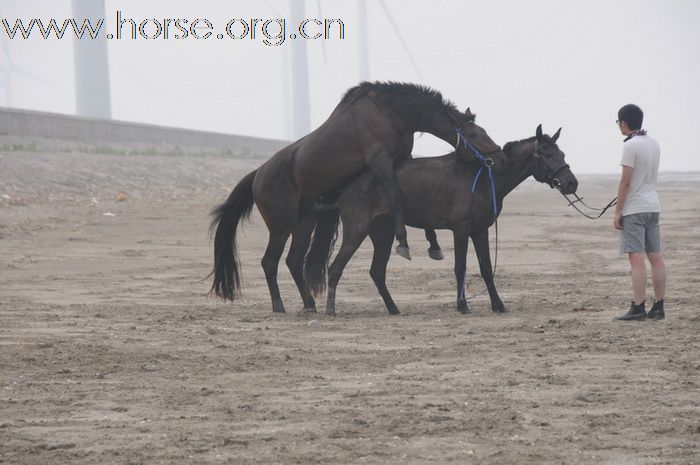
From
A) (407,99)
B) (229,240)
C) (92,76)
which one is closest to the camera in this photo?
(407,99)

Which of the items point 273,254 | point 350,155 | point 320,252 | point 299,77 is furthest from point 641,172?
point 299,77

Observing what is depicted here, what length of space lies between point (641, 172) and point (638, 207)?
251 millimetres

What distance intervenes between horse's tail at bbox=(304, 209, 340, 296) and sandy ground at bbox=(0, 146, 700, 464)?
15.7 inches

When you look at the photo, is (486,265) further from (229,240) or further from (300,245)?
(229,240)

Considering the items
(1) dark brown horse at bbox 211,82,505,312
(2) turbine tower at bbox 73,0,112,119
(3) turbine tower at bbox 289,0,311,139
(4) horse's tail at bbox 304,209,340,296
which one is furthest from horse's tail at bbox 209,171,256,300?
(3) turbine tower at bbox 289,0,311,139

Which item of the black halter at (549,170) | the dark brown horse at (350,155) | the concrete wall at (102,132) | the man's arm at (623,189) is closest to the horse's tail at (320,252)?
the dark brown horse at (350,155)

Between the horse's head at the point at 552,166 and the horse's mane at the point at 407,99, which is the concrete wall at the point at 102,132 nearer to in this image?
the horse's mane at the point at 407,99

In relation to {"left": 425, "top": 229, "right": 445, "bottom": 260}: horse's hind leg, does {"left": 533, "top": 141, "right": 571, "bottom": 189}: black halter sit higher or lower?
higher

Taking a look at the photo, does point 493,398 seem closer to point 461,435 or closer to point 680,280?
point 461,435

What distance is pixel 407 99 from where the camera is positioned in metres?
10.6

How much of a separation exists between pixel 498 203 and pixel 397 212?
→ 0.86 meters

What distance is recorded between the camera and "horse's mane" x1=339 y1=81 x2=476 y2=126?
34.7 feet

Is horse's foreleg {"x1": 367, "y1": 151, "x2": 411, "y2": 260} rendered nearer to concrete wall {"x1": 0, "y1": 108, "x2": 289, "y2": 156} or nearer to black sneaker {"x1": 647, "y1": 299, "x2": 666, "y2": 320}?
black sneaker {"x1": 647, "y1": 299, "x2": 666, "y2": 320}

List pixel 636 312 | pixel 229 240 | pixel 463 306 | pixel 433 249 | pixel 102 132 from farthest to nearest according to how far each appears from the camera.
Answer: pixel 102 132, pixel 229 240, pixel 433 249, pixel 463 306, pixel 636 312
